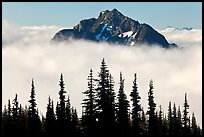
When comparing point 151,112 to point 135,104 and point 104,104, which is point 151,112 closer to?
point 135,104

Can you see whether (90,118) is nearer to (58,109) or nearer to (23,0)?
(58,109)

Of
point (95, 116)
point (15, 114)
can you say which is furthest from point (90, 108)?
point (15, 114)

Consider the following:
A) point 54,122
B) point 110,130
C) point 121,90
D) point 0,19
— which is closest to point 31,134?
point 54,122

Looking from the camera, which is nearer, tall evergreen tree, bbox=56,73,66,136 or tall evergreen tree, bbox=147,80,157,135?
tall evergreen tree, bbox=56,73,66,136

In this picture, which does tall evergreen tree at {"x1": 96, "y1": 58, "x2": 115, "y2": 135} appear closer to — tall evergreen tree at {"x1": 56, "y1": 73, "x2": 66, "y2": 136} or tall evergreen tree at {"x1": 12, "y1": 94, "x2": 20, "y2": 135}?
tall evergreen tree at {"x1": 56, "y1": 73, "x2": 66, "y2": 136}

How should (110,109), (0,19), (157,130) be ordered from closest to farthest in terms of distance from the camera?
(0,19) → (110,109) → (157,130)

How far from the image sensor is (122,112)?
64125 millimetres

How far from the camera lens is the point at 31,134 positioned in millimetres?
67562

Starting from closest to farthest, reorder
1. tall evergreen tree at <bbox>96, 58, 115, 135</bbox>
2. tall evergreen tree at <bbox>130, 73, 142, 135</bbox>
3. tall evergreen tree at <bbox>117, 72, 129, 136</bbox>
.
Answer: tall evergreen tree at <bbox>96, 58, 115, 135</bbox> < tall evergreen tree at <bbox>117, 72, 129, 136</bbox> < tall evergreen tree at <bbox>130, 73, 142, 135</bbox>

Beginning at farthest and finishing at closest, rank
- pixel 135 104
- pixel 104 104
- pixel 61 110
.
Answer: pixel 135 104 < pixel 61 110 < pixel 104 104

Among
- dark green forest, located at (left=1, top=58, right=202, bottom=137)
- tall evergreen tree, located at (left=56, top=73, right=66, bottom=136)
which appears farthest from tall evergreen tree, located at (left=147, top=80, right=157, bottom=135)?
tall evergreen tree, located at (left=56, top=73, right=66, bottom=136)

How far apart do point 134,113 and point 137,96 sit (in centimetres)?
275

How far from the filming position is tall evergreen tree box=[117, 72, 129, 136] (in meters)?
61.4

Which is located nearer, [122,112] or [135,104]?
[122,112]
